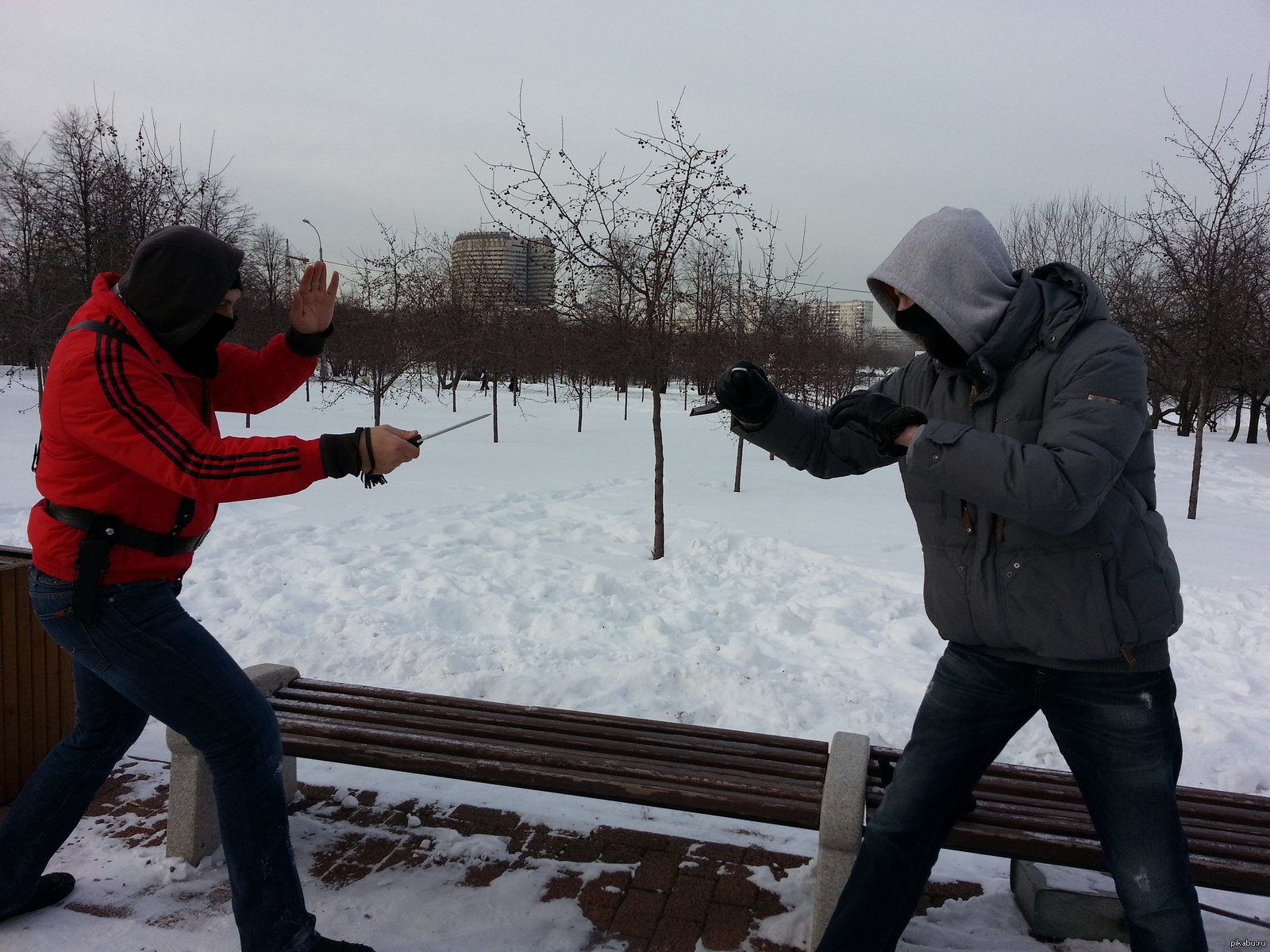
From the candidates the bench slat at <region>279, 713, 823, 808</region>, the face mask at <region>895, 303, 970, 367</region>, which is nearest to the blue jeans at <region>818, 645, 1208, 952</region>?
the bench slat at <region>279, 713, 823, 808</region>

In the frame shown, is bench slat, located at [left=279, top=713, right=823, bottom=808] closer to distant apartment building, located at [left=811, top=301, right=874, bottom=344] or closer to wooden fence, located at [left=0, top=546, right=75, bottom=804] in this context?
wooden fence, located at [left=0, top=546, right=75, bottom=804]

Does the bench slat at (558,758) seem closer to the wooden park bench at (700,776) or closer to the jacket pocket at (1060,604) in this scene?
the wooden park bench at (700,776)

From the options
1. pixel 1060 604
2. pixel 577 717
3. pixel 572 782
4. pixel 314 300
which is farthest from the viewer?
pixel 577 717

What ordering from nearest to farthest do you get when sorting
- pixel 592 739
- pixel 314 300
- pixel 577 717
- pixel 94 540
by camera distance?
pixel 94 540, pixel 314 300, pixel 592 739, pixel 577 717

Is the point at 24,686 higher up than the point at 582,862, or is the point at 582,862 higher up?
the point at 24,686

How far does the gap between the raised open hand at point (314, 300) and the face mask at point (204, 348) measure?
0.30m

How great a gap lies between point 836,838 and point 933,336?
4.31ft

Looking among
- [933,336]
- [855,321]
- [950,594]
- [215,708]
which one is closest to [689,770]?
[950,594]

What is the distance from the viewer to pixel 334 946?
2141 millimetres

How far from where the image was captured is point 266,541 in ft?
22.1

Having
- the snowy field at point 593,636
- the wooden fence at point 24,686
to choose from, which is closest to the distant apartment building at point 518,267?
the snowy field at point 593,636

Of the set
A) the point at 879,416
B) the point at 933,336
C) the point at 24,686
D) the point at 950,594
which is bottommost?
the point at 24,686

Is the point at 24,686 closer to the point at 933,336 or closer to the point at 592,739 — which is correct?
the point at 592,739

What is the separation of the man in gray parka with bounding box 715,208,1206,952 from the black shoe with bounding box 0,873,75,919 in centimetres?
219
